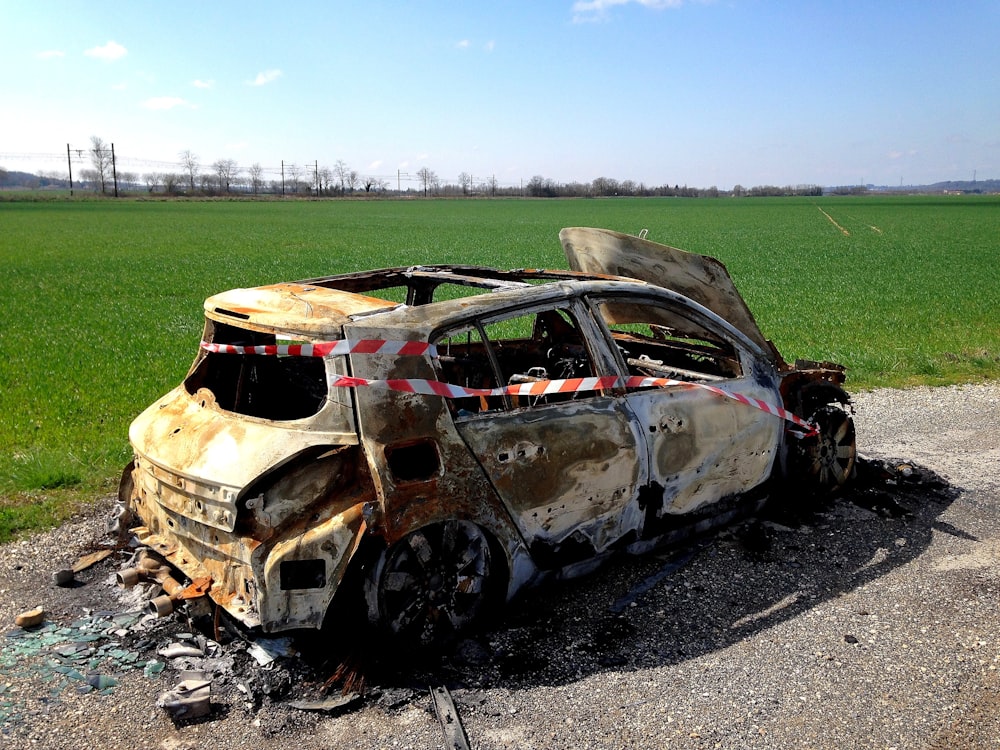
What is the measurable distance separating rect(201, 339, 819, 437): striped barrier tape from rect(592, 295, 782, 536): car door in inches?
1.9

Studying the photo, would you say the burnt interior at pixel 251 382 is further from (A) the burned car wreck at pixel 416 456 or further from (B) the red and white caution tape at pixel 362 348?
(B) the red and white caution tape at pixel 362 348

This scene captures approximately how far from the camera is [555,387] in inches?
177

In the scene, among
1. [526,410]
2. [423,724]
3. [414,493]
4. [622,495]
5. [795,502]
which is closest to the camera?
[423,724]

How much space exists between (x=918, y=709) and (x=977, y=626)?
38.8 inches

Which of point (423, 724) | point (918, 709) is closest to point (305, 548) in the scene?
point (423, 724)

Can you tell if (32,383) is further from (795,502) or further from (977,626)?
(977,626)

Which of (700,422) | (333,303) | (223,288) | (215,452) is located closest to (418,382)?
(333,303)

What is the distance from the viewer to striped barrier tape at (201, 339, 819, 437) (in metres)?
3.76

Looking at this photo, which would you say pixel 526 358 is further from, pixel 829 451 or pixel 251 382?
pixel 829 451

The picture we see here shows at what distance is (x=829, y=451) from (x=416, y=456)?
3619 mm

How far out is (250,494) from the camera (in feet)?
11.9

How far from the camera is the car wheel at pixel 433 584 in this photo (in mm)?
3830

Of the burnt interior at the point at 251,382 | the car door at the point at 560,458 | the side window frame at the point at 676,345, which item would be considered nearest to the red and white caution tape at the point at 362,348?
the car door at the point at 560,458

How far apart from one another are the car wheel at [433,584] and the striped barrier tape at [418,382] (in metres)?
0.66
